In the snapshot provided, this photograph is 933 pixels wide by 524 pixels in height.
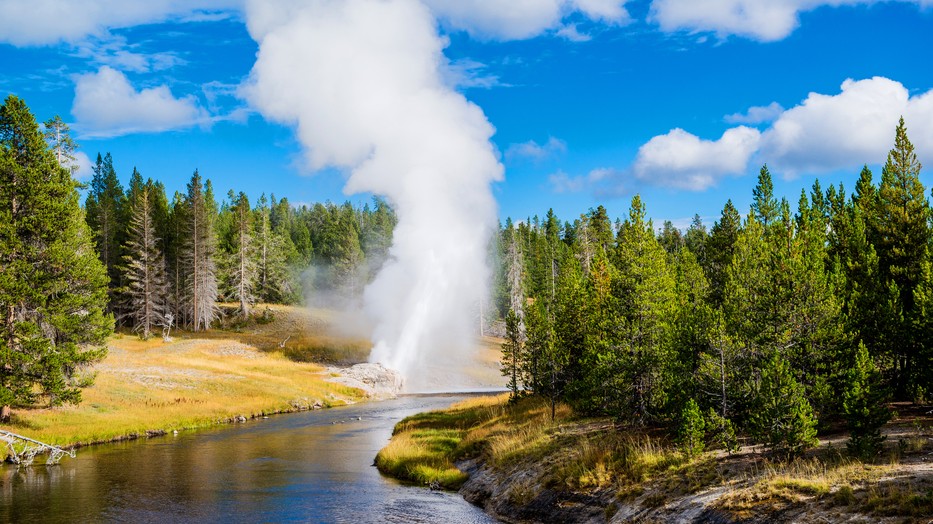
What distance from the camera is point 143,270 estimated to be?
91312 mm

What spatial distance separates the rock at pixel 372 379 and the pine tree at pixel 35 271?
1569 inches

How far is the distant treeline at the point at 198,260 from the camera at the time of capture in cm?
9238

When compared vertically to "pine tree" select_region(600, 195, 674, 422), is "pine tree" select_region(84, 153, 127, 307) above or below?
above

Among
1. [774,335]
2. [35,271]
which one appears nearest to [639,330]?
[774,335]

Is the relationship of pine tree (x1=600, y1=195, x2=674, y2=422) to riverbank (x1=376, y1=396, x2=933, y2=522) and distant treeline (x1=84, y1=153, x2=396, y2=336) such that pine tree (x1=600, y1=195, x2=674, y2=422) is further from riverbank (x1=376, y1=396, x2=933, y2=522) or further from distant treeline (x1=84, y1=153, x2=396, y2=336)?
distant treeline (x1=84, y1=153, x2=396, y2=336)

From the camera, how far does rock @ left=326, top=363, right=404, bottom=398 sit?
79.9 metres

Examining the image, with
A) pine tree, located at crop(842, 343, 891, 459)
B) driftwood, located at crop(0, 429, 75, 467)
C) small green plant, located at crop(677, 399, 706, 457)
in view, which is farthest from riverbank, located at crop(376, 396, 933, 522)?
driftwood, located at crop(0, 429, 75, 467)

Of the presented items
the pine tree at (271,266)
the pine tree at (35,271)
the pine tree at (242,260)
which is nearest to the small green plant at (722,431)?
the pine tree at (35,271)

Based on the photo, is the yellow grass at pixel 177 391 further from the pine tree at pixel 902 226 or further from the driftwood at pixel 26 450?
the pine tree at pixel 902 226

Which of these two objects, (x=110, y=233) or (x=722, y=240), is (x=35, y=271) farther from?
(x=110, y=233)

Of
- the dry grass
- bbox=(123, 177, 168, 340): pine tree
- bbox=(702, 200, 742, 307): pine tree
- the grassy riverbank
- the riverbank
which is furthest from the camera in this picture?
bbox=(123, 177, 168, 340): pine tree

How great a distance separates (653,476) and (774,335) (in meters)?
8.37

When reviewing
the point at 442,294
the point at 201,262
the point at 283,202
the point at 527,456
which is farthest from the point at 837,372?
the point at 283,202

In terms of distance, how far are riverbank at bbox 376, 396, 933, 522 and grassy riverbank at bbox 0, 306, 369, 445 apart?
2198cm
